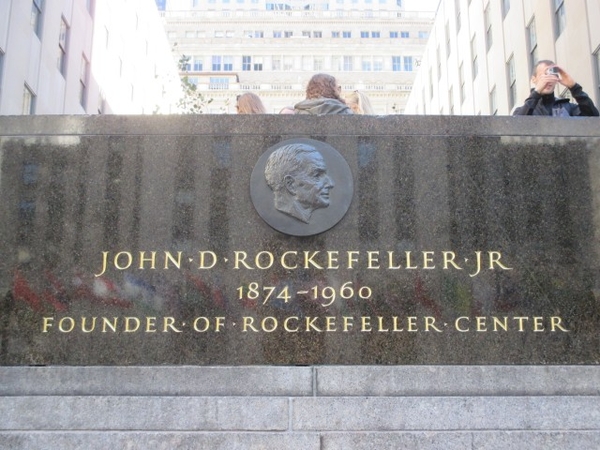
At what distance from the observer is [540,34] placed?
78.5 ft

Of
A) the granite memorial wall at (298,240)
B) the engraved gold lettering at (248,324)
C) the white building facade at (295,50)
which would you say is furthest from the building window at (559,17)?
the white building facade at (295,50)

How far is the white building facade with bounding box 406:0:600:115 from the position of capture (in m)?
19.7

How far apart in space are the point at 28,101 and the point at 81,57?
7.27 meters

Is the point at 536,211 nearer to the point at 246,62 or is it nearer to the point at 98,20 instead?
the point at 98,20

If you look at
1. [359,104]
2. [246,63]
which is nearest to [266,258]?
[359,104]

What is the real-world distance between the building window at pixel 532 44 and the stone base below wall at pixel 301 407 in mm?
22216

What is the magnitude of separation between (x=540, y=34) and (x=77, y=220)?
2206cm

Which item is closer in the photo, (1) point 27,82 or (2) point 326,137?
(2) point 326,137

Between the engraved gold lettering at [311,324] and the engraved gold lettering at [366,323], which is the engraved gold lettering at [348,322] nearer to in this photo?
the engraved gold lettering at [366,323]

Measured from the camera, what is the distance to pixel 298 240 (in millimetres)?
6004

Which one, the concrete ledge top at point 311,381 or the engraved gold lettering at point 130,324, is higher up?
the engraved gold lettering at point 130,324

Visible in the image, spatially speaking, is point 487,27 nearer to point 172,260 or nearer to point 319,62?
point 172,260

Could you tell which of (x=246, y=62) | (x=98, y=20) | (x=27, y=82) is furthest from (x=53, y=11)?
(x=246, y=62)

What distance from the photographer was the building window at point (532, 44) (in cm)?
2514
